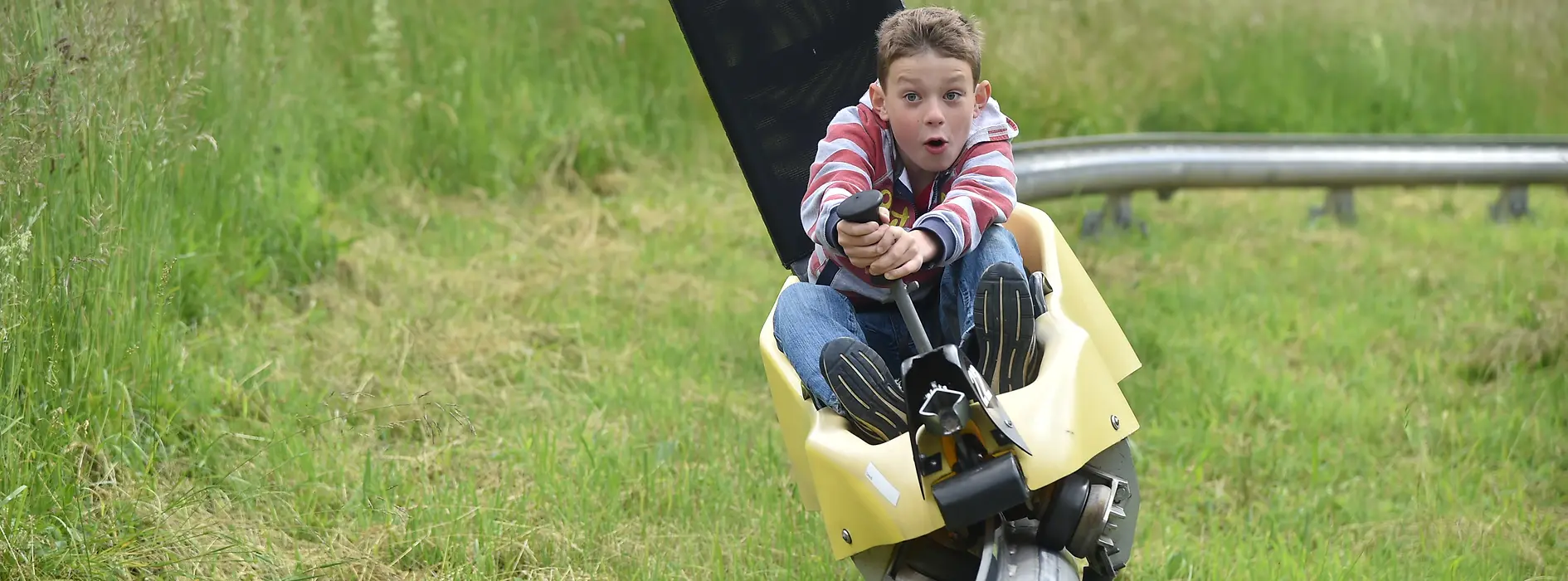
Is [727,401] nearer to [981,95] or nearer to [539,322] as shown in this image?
[539,322]

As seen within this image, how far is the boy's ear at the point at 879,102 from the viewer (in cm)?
279

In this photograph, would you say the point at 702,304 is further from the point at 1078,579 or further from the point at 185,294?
the point at 1078,579

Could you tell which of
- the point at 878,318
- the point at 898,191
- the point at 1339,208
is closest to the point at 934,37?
the point at 898,191

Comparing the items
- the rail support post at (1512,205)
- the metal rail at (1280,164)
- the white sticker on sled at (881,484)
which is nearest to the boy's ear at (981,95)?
the white sticker on sled at (881,484)

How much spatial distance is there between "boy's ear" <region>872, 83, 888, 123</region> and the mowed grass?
3.10 feet

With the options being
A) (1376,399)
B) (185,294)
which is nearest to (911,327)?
(1376,399)

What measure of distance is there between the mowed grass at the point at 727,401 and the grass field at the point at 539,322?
0.05ft

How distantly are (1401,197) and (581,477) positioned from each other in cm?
544

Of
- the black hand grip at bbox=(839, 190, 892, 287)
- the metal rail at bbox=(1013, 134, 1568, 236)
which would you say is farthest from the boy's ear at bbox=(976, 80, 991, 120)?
the metal rail at bbox=(1013, 134, 1568, 236)

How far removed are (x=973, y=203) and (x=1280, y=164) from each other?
13.5 feet

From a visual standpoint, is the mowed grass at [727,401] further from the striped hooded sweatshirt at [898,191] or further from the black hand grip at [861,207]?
the black hand grip at [861,207]

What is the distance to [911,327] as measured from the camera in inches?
98.1

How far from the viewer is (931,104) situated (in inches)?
104

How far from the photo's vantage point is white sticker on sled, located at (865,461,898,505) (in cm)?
234
